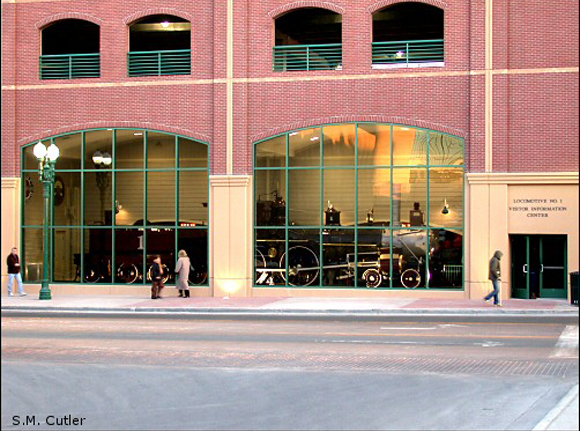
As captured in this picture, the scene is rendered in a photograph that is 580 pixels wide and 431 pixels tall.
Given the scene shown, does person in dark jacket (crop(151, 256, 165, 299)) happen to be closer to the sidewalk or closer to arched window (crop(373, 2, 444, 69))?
the sidewalk

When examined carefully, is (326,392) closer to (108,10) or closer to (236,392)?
(236,392)

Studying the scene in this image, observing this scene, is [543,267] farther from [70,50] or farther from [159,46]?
[70,50]

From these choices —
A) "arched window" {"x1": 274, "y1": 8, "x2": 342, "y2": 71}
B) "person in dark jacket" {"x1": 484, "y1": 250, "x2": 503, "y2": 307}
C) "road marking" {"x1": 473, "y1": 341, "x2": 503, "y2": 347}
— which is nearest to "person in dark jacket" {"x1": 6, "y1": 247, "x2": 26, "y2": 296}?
"arched window" {"x1": 274, "y1": 8, "x2": 342, "y2": 71}

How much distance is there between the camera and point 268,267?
29.0 meters

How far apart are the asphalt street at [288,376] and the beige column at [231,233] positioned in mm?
8871

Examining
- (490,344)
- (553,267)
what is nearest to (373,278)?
(553,267)

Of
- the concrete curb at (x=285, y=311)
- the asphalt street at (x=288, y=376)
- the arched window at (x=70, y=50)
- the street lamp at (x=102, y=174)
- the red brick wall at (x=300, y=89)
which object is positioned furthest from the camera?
the arched window at (x=70, y=50)

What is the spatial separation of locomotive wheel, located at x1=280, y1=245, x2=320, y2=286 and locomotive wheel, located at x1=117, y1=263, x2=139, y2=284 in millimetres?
5582

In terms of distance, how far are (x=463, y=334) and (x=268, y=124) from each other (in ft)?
41.9

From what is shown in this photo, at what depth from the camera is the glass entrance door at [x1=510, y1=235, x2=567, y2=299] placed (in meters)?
26.7

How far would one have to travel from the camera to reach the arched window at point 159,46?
29.9 metres

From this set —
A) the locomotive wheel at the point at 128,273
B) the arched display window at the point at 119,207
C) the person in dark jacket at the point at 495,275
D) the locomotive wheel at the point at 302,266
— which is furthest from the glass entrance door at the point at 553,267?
the locomotive wheel at the point at 128,273

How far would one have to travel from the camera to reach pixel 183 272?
1113 inches

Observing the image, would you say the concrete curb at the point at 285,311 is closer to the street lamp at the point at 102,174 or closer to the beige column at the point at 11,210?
the beige column at the point at 11,210
